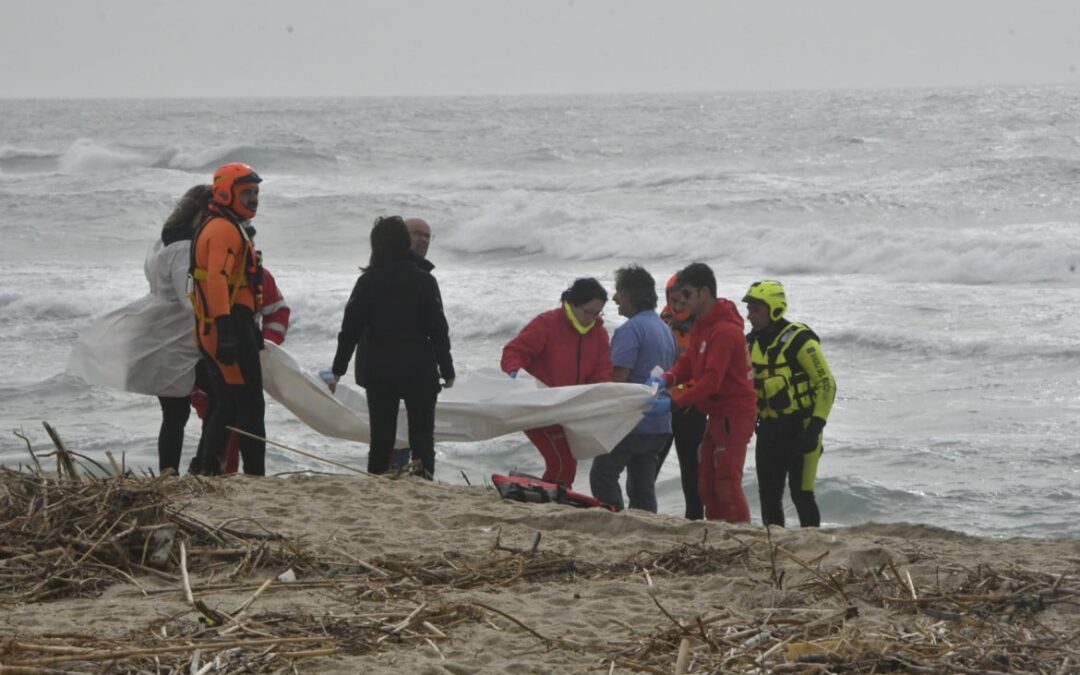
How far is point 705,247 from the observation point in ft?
90.6

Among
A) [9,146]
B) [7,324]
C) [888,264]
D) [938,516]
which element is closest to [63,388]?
[7,324]

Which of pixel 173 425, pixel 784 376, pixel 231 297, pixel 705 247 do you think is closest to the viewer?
pixel 231 297

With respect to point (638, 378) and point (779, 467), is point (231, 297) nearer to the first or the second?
point (638, 378)

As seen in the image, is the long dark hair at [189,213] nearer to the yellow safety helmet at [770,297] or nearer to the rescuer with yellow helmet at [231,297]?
the rescuer with yellow helmet at [231,297]

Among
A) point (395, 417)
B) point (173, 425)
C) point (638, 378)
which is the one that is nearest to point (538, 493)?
point (395, 417)

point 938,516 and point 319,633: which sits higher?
point 319,633

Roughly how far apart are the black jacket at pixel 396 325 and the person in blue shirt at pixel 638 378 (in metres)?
1.03

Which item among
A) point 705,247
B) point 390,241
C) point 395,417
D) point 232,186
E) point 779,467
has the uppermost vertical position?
point 232,186

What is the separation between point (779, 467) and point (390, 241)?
2377 mm

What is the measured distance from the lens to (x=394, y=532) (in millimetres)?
6254

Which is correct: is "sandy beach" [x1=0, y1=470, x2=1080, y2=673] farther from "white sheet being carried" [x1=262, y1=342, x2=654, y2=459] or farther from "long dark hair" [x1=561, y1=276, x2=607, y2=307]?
"long dark hair" [x1=561, y1=276, x2=607, y2=307]

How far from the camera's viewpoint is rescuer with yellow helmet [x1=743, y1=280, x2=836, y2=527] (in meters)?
7.44

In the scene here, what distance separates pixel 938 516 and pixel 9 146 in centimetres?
5059

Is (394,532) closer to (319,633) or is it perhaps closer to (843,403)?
(319,633)
